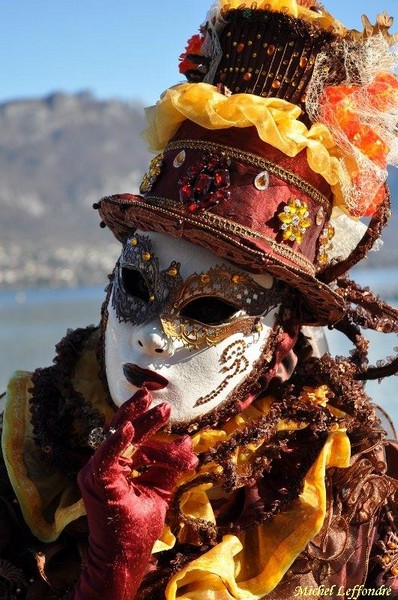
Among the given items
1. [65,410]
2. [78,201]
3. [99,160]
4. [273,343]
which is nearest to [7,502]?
[65,410]

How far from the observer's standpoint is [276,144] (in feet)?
7.86

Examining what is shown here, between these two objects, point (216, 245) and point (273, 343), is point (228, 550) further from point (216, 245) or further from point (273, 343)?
point (216, 245)

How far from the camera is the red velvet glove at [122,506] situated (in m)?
2.09

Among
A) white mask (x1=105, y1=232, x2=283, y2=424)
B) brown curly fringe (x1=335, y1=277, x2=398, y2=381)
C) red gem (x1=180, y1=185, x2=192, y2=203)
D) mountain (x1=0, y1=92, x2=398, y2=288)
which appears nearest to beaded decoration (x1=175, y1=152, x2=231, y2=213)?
red gem (x1=180, y1=185, x2=192, y2=203)

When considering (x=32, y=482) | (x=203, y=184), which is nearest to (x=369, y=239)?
(x=203, y=184)

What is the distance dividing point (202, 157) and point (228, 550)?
966 mm

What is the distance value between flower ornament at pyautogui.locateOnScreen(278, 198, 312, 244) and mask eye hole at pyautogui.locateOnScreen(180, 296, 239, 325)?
8.8 inches

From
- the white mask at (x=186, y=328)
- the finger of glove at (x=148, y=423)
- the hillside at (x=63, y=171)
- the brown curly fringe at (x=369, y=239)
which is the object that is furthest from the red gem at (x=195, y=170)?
the hillside at (x=63, y=171)

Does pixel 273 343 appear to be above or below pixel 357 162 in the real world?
below

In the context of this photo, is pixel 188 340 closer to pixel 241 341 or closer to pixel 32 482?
pixel 241 341

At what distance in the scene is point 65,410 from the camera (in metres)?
2.54

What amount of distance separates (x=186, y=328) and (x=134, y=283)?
21cm

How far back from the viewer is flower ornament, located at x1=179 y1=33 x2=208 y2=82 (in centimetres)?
265

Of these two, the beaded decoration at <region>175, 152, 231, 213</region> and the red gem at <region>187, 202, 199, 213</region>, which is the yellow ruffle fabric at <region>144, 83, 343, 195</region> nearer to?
the beaded decoration at <region>175, 152, 231, 213</region>
